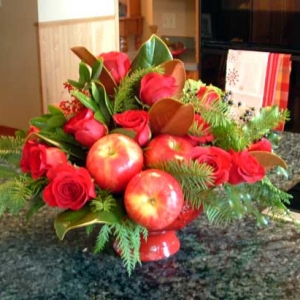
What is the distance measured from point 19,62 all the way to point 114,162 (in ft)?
10.7

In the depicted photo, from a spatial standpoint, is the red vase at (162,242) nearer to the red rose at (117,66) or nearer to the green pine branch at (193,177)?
the green pine branch at (193,177)

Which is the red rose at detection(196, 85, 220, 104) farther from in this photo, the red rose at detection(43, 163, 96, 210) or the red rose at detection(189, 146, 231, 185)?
the red rose at detection(43, 163, 96, 210)

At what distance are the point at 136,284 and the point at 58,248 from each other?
0.63ft

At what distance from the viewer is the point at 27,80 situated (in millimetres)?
3914

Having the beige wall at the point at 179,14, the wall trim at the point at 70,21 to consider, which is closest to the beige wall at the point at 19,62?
the wall trim at the point at 70,21

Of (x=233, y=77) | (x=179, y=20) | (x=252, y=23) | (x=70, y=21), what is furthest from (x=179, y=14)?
(x=233, y=77)

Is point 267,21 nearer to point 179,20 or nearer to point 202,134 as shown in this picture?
point 179,20

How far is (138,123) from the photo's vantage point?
0.87 m

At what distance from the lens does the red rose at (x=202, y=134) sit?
893 millimetres

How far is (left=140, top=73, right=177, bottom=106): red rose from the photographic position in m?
0.90

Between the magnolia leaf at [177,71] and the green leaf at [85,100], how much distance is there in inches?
5.4

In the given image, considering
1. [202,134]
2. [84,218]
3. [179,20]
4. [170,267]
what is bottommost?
[170,267]

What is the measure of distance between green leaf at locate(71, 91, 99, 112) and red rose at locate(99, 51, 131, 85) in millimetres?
80

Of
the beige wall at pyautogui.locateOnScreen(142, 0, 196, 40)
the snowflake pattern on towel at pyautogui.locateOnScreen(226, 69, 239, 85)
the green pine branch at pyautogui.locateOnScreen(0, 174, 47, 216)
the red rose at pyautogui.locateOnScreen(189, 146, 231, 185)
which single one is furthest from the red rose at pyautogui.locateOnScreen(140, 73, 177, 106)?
the beige wall at pyautogui.locateOnScreen(142, 0, 196, 40)
